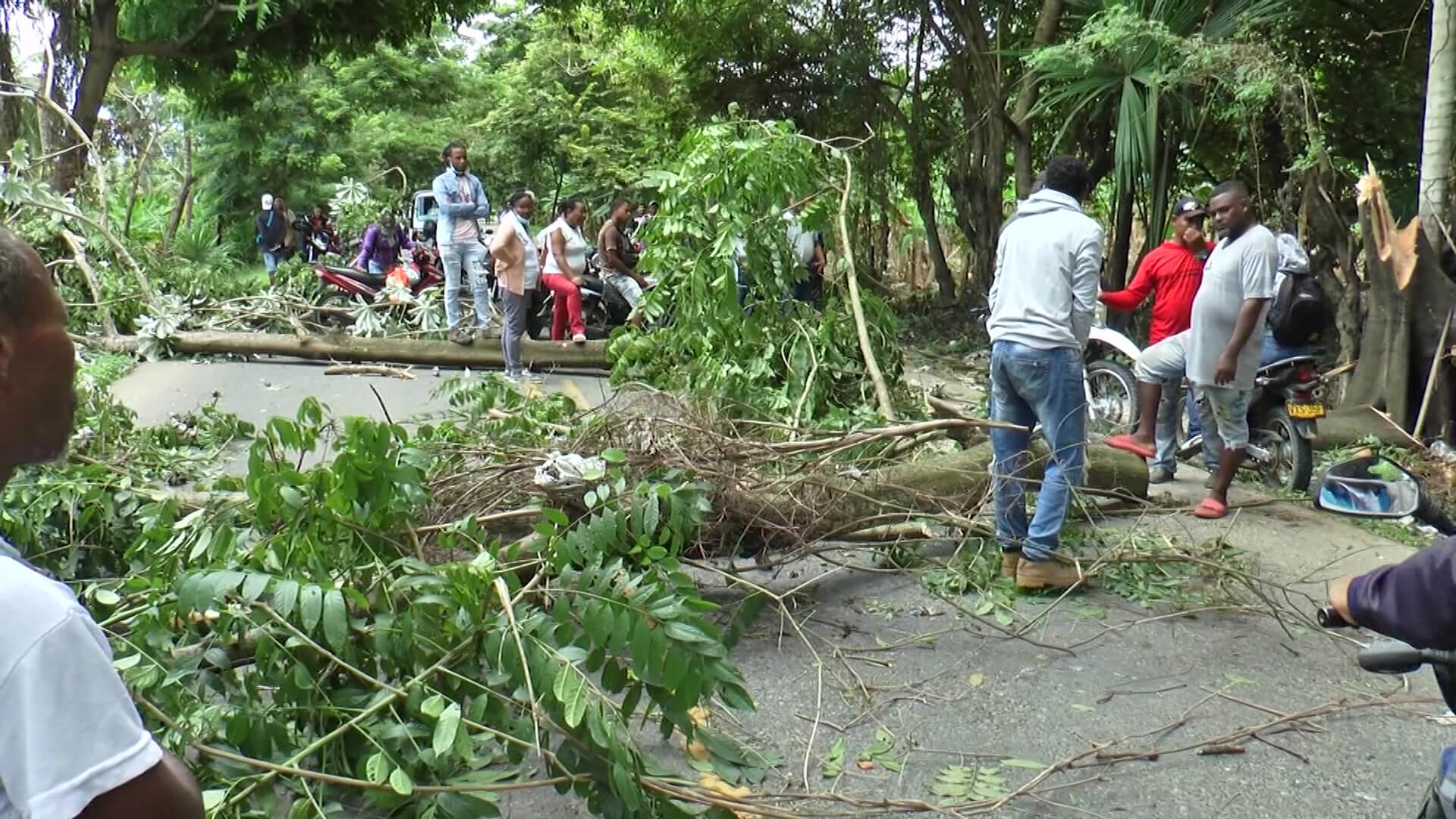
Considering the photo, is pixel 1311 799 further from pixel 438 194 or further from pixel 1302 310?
pixel 438 194

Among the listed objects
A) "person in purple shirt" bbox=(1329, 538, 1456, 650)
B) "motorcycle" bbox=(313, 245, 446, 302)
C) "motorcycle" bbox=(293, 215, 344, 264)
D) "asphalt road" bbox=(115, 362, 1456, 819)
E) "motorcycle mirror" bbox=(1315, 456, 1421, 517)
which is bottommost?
"asphalt road" bbox=(115, 362, 1456, 819)

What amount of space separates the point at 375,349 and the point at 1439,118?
859 centimetres

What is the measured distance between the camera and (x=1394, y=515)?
1.93 metres

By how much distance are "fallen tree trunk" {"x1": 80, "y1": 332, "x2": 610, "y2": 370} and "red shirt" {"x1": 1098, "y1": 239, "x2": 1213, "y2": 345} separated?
192 inches

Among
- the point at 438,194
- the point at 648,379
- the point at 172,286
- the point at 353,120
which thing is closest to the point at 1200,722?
the point at 648,379

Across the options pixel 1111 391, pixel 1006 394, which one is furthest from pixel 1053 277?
pixel 1111 391

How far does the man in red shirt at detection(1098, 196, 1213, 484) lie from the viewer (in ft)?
21.5

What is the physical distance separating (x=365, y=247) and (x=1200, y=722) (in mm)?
12198

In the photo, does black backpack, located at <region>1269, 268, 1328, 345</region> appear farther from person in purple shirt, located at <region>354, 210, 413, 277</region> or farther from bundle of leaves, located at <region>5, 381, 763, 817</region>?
person in purple shirt, located at <region>354, 210, 413, 277</region>

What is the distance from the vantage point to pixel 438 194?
9.55 metres

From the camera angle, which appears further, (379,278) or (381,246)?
(381,246)

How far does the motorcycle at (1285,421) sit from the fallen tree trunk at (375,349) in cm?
565

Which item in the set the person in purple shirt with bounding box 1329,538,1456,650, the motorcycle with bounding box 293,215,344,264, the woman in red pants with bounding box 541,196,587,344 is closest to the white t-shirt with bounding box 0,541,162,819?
the person in purple shirt with bounding box 1329,538,1456,650

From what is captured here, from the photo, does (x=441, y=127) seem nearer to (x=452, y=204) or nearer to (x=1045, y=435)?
(x=452, y=204)
